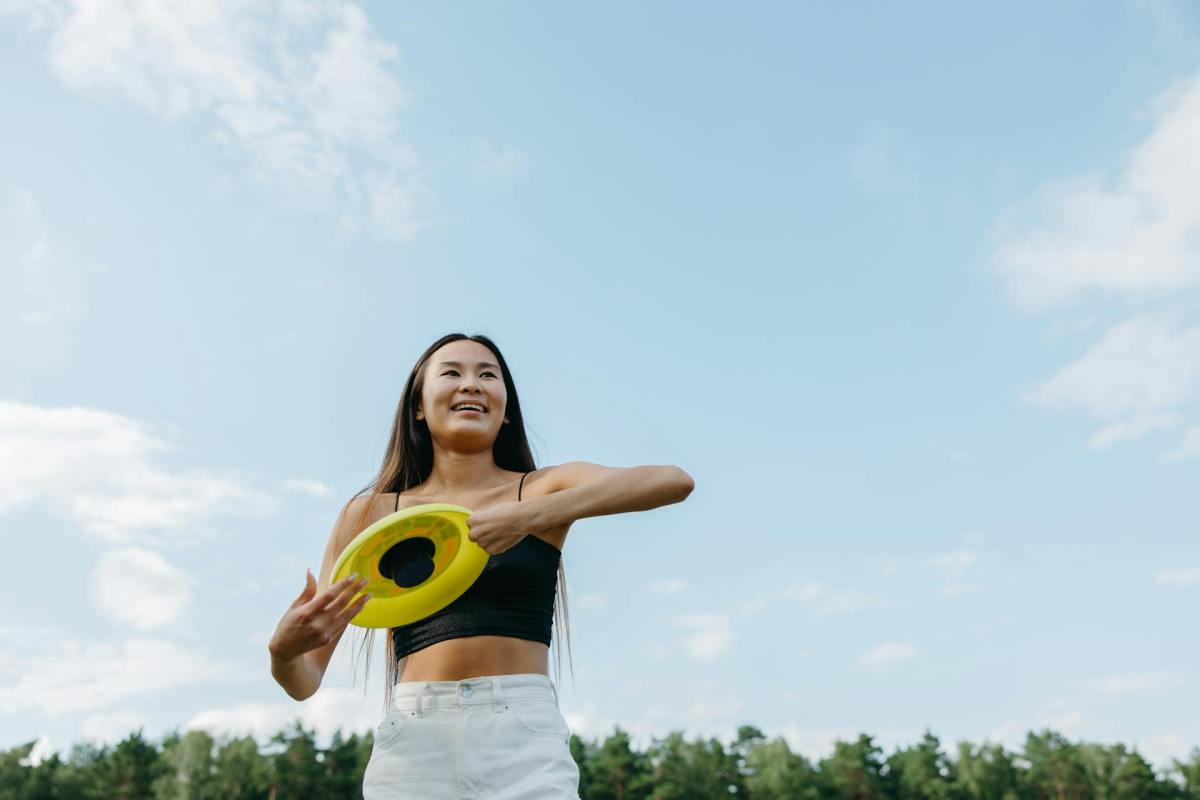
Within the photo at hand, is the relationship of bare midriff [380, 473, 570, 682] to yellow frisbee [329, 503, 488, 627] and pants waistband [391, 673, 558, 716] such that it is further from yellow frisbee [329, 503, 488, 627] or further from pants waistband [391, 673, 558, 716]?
yellow frisbee [329, 503, 488, 627]

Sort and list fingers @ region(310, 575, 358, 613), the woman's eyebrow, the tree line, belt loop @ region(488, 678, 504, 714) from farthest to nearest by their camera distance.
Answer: the tree line < the woman's eyebrow < belt loop @ region(488, 678, 504, 714) < fingers @ region(310, 575, 358, 613)

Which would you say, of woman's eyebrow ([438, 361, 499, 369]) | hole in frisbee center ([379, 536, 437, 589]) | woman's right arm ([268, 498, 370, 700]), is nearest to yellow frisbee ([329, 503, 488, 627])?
hole in frisbee center ([379, 536, 437, 589])

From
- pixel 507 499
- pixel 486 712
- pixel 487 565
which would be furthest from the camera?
pixel 507 499

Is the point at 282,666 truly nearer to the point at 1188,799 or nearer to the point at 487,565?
the point at 487,565

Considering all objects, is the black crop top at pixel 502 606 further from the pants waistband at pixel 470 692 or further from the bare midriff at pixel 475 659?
the pants waistband at pixel 470 692

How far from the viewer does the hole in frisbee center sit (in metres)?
3.88

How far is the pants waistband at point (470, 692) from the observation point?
376 cm

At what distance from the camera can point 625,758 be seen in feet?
200

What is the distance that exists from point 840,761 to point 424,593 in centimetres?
6499

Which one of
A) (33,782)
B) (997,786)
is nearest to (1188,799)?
(997,786)

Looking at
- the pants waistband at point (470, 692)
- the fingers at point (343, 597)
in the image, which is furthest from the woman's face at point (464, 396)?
the pants waistband at point (470, 692)

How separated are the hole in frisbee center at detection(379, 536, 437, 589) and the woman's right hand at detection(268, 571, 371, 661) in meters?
0.11

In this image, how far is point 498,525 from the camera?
3656 mm

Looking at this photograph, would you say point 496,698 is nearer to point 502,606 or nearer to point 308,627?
point 502,606
